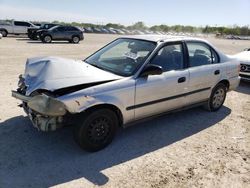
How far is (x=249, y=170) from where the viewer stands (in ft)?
12.0

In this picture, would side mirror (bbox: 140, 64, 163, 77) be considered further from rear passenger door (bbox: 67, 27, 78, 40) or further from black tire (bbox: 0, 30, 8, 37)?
black tire (bbox: 0, 30, 8, 37)

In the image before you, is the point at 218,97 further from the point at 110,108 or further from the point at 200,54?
the point at 110,108

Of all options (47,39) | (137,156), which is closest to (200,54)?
(137,156)

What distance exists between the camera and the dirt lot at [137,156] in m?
3.25

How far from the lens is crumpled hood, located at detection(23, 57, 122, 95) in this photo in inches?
140

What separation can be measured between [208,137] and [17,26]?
26412 millimetres

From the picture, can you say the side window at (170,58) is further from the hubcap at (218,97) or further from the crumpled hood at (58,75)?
the hubcap at (218,97)

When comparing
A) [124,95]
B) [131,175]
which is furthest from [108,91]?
[131,175]

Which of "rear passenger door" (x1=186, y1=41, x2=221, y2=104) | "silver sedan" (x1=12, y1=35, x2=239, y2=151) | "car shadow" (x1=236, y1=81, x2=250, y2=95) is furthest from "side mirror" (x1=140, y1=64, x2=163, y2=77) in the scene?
"car shadow" (x1=236, y1=81, x2=250, y2=95)

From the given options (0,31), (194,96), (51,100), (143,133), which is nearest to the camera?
(51,100)

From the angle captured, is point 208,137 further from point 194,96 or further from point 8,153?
point 8,153

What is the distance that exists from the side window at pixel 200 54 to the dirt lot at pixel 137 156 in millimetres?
1175

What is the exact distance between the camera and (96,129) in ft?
12.3

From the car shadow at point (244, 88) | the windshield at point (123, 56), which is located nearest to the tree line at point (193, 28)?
the car shadow at point (244, 88)
